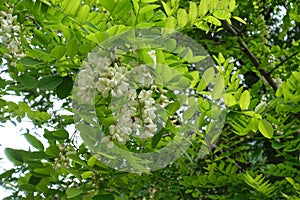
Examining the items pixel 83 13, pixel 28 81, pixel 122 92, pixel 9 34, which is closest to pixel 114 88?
pixel 122 92

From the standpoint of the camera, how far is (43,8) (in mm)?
689

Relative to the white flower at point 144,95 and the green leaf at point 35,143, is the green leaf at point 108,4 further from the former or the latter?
the green leaf at point 35,143

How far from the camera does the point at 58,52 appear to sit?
0.66 metres

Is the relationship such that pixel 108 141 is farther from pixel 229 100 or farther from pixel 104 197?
pixel 229 100

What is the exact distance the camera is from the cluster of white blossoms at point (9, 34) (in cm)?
83

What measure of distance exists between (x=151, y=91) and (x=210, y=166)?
579 mm

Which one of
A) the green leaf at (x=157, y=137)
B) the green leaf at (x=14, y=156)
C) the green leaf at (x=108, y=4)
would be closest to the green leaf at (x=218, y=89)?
the green leaf at (x=157, y=137)

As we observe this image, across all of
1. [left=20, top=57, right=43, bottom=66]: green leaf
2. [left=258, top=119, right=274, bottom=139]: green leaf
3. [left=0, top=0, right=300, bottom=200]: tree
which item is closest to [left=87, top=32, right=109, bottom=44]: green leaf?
[left=0, top=0, right=300, bottom=200]: tree

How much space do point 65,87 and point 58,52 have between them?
0.28 ft

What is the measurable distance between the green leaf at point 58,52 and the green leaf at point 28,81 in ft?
0.38

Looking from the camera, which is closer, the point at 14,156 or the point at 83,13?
the point at 83,13

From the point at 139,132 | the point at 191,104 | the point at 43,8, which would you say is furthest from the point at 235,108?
the point at 43,8

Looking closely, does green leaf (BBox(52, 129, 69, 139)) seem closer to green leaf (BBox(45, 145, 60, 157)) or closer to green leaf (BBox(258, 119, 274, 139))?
green leaf (BBox(45, 145, 60, 157))

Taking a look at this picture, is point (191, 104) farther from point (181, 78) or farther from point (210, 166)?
point (210, 166)
